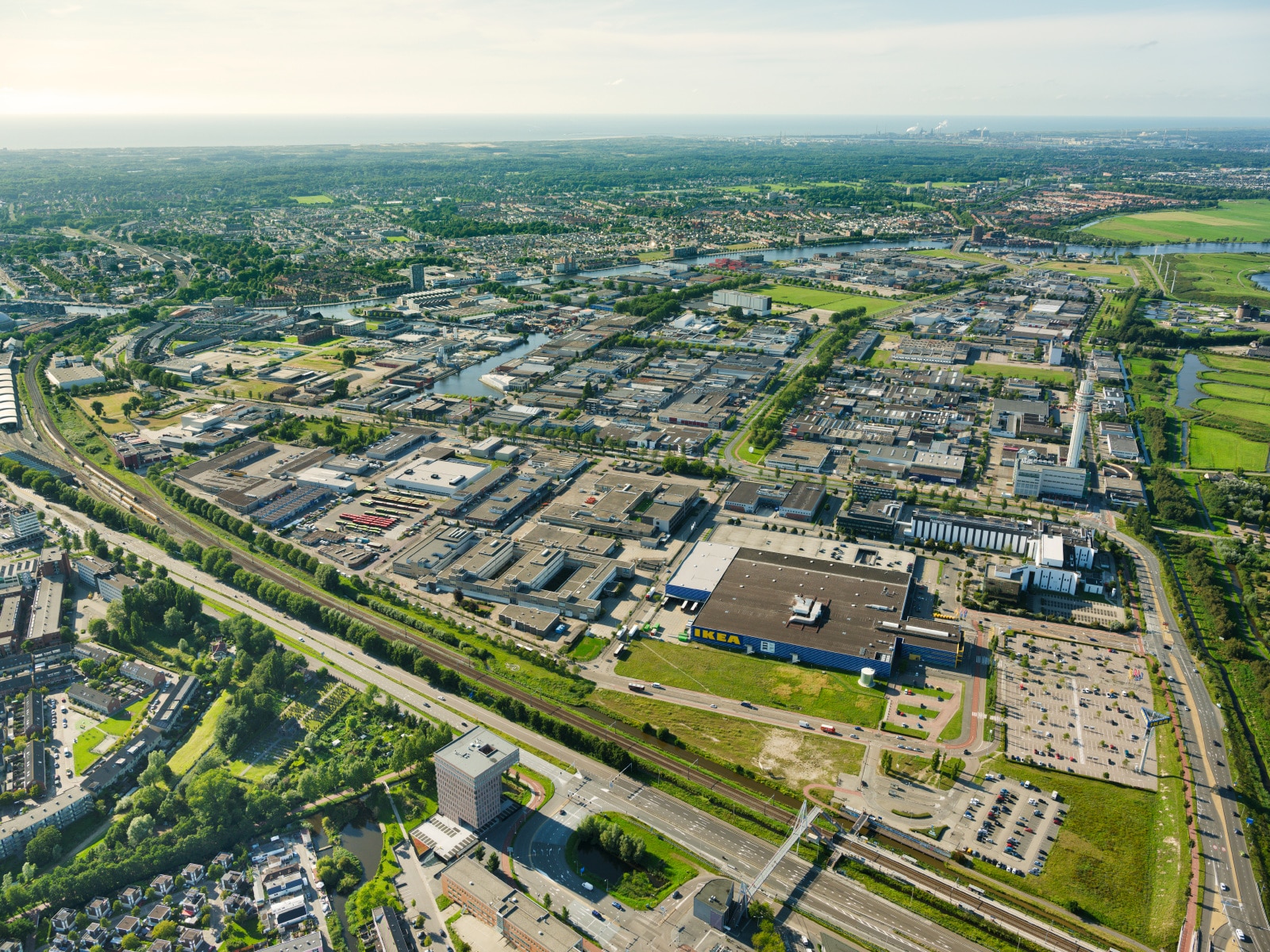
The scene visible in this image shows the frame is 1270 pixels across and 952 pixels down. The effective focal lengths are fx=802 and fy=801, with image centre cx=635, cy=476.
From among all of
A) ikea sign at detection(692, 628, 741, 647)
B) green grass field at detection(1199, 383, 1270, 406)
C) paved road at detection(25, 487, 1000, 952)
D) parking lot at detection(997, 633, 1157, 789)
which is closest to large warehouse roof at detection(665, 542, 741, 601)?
ikea sign at detection(692, 628, 741, 647)

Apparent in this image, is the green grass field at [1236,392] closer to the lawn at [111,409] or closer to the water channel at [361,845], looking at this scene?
the water channel at [361,845]

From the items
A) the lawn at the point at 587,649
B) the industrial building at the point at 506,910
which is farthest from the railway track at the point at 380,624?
the industrial building at the point at 506,910

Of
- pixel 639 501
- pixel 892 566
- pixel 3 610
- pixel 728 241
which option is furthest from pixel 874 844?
pixel 728 241

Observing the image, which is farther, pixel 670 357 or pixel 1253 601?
pixel 670 357

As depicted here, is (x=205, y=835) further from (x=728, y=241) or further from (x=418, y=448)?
(x=728, y=241)

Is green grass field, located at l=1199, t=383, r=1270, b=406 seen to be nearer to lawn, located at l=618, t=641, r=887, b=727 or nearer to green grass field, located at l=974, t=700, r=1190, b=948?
green grass field, located at l=974, t=700, r=1190, b=948

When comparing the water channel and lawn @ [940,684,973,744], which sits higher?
lawn @ [940,684,973,744]
